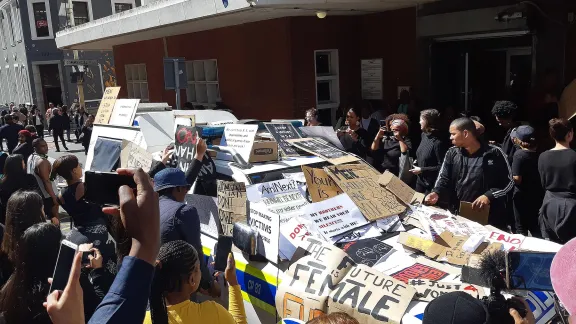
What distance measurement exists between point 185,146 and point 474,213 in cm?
286

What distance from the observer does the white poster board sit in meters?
10.8

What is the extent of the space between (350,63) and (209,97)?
4.33 meters

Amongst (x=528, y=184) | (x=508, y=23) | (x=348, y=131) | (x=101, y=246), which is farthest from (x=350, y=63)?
(x=101, y=246)

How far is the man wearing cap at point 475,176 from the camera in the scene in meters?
4.80

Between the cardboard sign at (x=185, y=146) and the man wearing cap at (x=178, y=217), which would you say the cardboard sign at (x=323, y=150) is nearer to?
the cardboard sign at (x=185, y=146)

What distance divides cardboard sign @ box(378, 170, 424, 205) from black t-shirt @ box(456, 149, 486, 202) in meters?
0.60

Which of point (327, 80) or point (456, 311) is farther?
point (327, 80)

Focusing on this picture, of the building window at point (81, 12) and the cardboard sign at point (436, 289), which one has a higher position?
the building window at point (81, 12)

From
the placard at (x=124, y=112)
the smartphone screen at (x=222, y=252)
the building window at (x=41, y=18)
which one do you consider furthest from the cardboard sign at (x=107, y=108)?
the building window at (x=41, y=18)

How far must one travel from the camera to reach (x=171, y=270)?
99.5 inches

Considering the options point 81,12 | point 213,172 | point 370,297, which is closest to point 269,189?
point 213,172

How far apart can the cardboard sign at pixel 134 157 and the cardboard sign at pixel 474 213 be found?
3.27m

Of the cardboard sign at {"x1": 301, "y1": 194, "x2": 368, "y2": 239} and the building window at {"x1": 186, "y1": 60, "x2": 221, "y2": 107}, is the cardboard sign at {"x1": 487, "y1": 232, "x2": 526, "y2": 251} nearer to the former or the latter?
the cardboard sign at {"x1": 301, "y1": 194, "x2": 368, "y2": 239}

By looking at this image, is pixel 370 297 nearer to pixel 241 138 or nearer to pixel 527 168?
pixel 241 138
